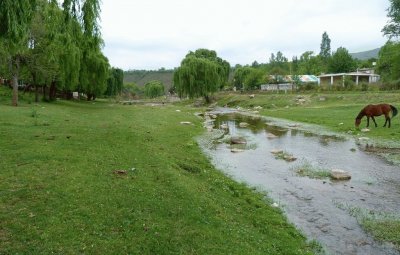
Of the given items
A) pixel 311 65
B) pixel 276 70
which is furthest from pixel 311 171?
pixel 311 65

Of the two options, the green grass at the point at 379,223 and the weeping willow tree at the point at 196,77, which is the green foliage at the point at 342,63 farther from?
the green grass at the point at 379,223

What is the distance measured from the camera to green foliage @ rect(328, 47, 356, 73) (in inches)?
4715

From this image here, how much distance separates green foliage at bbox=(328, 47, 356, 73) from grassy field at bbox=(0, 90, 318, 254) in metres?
117

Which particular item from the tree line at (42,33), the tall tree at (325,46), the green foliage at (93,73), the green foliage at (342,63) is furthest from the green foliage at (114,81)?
the tall tree at (325,46)

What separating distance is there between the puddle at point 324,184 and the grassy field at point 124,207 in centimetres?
94

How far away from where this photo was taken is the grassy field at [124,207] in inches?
311

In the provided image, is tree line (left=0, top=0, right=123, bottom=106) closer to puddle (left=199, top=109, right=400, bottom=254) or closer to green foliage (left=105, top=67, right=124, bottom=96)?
puddle (left=199, top=109, right=400, bottom=254)

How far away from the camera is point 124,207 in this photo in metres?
9.73

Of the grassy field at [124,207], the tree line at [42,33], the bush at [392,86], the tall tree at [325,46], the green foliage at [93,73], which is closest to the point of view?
the grassy field at [124,207]

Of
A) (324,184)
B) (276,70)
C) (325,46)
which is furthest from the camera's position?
(325,46)

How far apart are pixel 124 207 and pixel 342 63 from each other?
12414cm

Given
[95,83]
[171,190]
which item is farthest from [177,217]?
[95,83]

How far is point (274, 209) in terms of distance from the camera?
38.5ft

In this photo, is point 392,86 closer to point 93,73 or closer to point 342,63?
point 93,73
